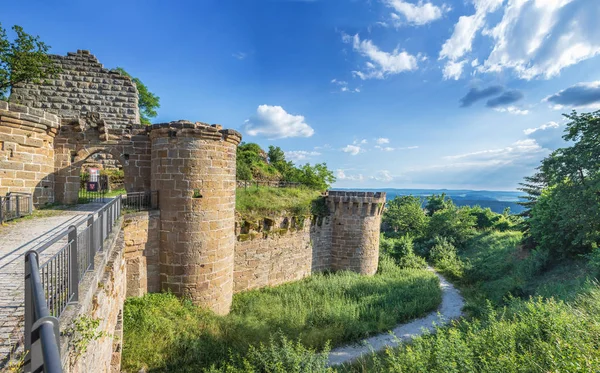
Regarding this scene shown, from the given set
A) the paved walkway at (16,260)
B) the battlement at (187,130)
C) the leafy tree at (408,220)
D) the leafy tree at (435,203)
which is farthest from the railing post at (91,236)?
the leafy tree at (435,203)

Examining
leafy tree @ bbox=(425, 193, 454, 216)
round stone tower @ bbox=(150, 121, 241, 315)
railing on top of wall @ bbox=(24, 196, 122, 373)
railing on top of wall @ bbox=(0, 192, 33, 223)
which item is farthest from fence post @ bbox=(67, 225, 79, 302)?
leafy tree @ bbox=(425, 193, 454, 216)

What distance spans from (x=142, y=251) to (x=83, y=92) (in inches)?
405

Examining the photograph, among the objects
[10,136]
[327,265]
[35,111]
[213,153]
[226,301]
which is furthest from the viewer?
[327,265]

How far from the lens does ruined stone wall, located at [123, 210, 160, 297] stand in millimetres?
8383

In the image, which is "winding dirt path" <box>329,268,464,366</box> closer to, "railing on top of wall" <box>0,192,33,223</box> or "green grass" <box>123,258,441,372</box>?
"green grass" <box>123,258,441,372</box>

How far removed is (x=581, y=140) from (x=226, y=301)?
1827 cm

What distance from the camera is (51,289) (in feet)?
8.84

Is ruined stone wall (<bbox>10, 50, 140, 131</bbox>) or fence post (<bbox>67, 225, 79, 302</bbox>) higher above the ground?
ruined stone wall (<bbox>10, 50, 140, 131</bbox>)

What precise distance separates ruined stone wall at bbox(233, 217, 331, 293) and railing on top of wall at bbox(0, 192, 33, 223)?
689 cm

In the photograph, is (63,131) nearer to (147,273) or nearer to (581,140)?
(147,273)

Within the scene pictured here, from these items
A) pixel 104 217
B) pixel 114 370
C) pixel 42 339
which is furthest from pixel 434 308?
pixel 42 339

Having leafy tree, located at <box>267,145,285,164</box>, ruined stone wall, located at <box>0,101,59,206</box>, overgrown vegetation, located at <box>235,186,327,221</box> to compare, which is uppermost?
leafy tree, located at <box>267,145,285,164</box>

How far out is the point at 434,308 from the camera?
45.7ft

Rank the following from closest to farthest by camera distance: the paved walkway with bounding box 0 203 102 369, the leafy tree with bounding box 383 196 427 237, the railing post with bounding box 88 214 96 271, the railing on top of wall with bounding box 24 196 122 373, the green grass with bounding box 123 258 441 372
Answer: the railing on top of wall with bounding box 24 196 122 373 → the paved walkway with bounding box 0 203 102 369 → the railing post with bounding box 88 214 96 271 → the green grass with bounding box 123 258 441 372 → the leafy tree with bounding box 383 196 427 237
